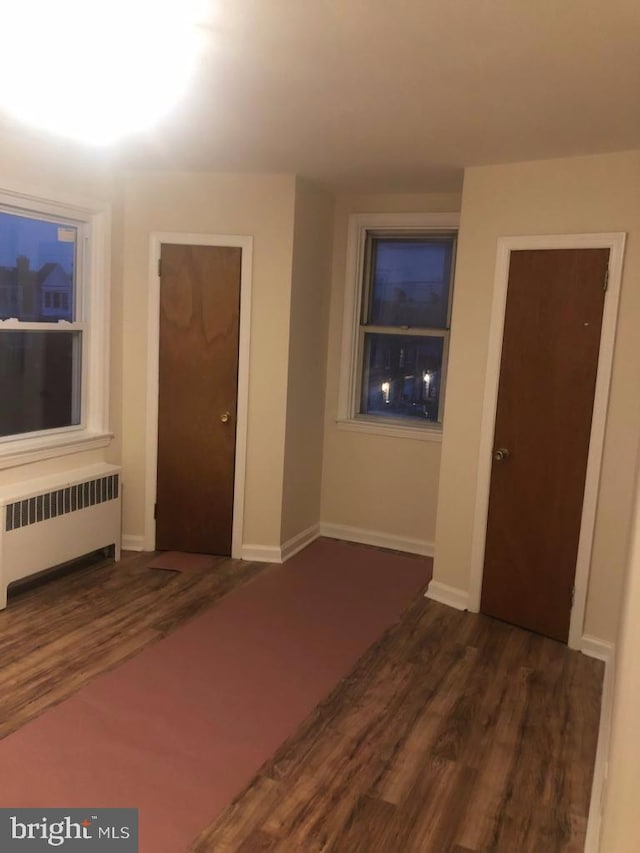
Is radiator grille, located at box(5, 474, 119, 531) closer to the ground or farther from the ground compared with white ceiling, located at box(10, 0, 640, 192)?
closer to the ground

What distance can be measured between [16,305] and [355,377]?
7.61 feet

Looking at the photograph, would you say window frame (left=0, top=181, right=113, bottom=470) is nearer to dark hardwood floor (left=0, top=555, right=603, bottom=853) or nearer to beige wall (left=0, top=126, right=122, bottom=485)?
beige wall (left=0, top=126, right=122, bottom=485)

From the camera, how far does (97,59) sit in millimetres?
2387

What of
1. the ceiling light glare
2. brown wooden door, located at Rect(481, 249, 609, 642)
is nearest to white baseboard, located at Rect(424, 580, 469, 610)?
brown wooden door, located at Rect(481, 249, 609, 642)

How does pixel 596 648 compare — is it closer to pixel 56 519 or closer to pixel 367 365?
pixel 367 365

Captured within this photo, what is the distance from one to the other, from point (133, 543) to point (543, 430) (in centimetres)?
271

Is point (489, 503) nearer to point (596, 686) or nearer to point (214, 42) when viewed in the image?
point (596, 686)

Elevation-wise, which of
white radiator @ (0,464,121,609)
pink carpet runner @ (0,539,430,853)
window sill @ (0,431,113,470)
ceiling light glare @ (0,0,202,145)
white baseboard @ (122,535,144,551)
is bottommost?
pink carpet runner @ (0,539,430,853)

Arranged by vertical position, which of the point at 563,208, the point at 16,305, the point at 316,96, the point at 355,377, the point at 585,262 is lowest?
the point at 355,377

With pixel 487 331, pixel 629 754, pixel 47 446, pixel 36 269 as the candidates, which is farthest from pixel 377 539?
pixel 629 754

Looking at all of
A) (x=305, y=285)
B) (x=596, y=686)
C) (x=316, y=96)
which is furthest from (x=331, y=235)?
(x=596, y=686)

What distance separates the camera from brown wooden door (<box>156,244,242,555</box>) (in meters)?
4.34

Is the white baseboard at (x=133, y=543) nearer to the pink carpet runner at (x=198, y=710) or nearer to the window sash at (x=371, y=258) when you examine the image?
the pink carpet runner at (x=198, y=710)

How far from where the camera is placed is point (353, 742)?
2.69m
